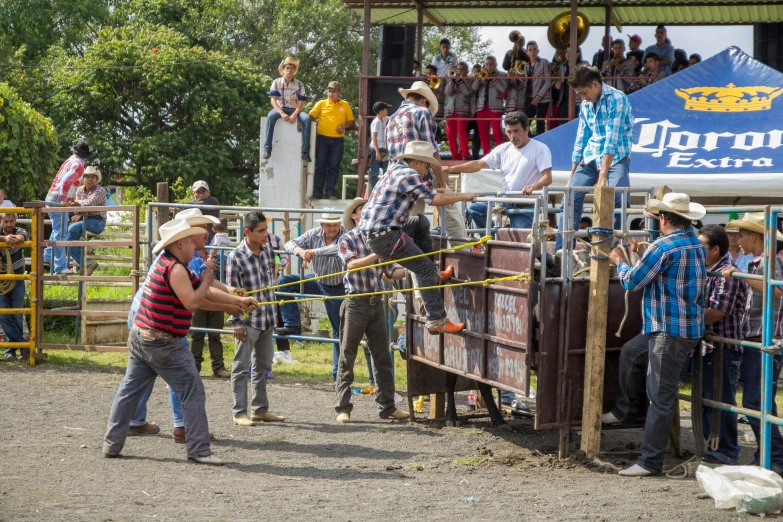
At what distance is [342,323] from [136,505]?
348 cm

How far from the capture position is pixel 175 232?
7410 millimetres

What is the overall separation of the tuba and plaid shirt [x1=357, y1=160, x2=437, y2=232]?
10.4 metres

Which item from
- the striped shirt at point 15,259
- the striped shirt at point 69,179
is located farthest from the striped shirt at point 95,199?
the striped shirt at point 15,259

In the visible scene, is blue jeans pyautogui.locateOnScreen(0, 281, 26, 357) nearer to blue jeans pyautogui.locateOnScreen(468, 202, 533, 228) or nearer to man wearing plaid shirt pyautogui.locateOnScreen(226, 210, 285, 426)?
man wearing plaid shirt pyautogui.locateOnScreen(226, 210, 285, 426)

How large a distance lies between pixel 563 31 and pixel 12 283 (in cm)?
1037

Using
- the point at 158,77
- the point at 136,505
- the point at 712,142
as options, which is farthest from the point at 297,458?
the point at 158,77

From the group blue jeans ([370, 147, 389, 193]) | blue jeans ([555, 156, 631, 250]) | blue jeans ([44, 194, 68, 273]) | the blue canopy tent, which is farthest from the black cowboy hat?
blue jeans ([555, 156, 631, 250])

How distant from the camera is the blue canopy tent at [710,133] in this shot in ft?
40.0

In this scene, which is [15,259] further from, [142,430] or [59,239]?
[142,430]

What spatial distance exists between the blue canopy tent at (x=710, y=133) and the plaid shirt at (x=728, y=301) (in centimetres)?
489

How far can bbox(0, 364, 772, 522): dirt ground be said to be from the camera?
251 inches

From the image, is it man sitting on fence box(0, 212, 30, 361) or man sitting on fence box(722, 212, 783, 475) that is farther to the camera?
man sitting on fence box(0, 212, 30, 361)

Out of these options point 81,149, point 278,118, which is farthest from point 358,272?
point 278,118

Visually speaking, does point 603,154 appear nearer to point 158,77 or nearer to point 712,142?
point 712,142
